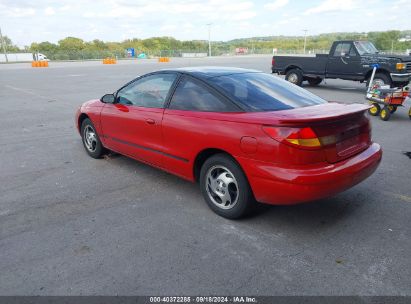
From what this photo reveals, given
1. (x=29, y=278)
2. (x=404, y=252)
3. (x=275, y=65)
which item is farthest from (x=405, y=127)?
(x=275, y=65)

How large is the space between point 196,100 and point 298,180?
1491 millimetres

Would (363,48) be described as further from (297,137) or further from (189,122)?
(297,137)

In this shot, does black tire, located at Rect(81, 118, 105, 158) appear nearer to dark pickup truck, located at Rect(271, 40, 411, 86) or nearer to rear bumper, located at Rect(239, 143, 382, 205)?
rear bumper, located at Rect(239, 143, 382, 205)

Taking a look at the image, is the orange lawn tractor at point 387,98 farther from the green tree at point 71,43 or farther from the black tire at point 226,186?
the green tree at point 71,43

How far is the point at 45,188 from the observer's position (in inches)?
183

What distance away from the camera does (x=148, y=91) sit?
4.68m

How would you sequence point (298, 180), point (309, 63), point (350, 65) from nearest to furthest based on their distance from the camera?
1. point (298, 180)
2. point (350, 65)
3. point (309, 63)

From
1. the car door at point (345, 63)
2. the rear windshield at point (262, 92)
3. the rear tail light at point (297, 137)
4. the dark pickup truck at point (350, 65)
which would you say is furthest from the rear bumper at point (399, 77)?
the rear tail light at point (297, 137)

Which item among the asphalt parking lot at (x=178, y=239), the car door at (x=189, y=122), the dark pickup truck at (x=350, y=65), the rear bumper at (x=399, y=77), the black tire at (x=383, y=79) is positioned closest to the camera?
the asphalt parking lot at (x=178, y=239)

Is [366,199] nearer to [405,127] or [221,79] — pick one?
[221,79]

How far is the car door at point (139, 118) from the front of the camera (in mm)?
4375

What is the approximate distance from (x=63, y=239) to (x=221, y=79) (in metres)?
2.33

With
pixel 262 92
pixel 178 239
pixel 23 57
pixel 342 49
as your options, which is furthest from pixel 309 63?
pixel 23 57

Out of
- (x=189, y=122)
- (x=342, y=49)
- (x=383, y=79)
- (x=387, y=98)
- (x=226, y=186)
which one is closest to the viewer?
(x=226, y=186)
